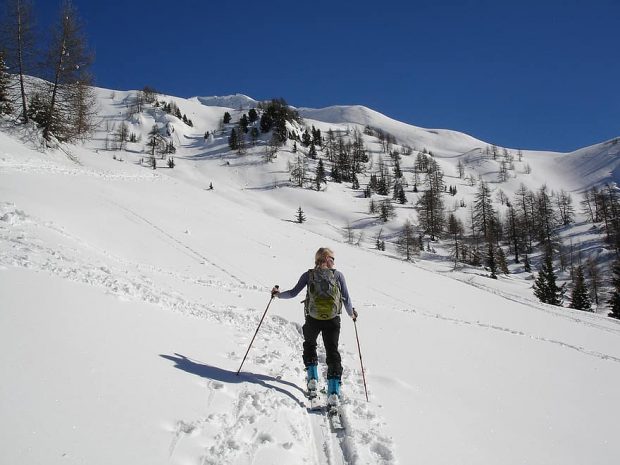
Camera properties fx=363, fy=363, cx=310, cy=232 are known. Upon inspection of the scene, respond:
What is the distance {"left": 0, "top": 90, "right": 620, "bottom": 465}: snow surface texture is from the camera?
3.55 meters

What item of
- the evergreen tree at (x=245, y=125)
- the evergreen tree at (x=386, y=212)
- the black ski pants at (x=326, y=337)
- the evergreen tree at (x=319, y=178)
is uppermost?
the evergreen tree at (x=245, y=125)

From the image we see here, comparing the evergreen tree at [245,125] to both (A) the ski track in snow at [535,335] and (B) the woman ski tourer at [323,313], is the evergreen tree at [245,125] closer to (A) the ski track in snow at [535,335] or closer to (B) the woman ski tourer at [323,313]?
(A) the ski track in snow at [535,335]

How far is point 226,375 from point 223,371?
0.17 m

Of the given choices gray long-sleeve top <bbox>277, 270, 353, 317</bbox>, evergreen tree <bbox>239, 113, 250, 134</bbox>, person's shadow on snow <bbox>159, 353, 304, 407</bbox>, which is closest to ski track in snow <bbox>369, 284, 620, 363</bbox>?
gray long-sleeve top <bbox>277, 270, 353, 317</bbox>

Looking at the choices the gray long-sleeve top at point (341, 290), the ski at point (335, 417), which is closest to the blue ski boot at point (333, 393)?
the ski at point (335, 417)

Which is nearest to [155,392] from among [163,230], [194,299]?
[194,299]

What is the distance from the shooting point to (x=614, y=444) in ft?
17.8

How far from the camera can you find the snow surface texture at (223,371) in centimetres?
355

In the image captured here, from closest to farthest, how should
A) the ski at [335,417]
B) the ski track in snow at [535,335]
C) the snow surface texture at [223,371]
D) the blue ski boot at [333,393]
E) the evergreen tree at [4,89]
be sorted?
1. the snow surface texture at [223,371]
2. the ski at [335,417]
3. the blue ski boot at [333,393]
4. the ski track in snow at [535,335]
5. the evergreen tree at [4,89]

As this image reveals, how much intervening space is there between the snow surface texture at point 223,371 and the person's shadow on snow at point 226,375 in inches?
1.5

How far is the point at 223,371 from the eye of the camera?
5691mm

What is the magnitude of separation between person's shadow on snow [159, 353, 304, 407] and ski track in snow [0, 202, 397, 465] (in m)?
0.02

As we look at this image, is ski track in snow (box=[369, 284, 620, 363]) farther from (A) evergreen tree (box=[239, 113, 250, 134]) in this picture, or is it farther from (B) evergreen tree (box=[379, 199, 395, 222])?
(A) evergreen tree (box=[239, 113, 250, 134])

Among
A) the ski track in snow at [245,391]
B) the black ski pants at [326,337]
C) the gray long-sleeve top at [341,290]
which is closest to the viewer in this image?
the ski track in snow at [245,391]
